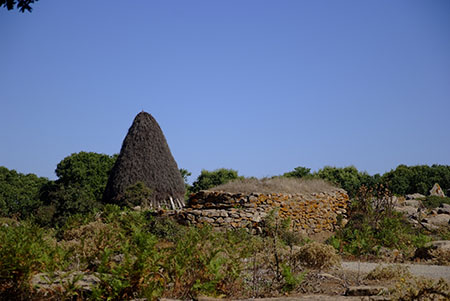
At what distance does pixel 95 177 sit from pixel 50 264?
684 inches

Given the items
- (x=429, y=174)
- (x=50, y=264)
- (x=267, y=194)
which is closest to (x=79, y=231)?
(x=50, y=264)

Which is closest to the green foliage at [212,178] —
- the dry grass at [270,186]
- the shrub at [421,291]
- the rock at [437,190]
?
the dry grass at [270,186]

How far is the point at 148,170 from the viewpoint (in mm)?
18125

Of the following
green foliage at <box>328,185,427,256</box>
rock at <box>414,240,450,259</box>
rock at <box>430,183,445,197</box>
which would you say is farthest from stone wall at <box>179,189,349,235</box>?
rock at <box>430,183,445,197</box>

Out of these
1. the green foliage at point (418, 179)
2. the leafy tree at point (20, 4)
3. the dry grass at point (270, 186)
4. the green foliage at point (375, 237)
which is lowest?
the green foliage at point (375, 237)

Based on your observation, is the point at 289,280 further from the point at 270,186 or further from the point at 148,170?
the point at 148,170

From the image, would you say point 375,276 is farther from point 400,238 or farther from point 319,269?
point 400,238

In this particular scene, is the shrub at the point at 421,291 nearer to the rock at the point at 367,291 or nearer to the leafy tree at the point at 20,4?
the rock at the point at 367,291

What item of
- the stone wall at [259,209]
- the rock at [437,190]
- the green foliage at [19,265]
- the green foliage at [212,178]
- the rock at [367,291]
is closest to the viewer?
the green foliage at [19,265]

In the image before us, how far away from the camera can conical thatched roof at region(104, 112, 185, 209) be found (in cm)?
1791

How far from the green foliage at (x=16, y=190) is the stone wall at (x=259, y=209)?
10194 mm

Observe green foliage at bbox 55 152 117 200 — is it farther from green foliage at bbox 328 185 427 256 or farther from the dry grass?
green foliage at bbox 328 185 427 256

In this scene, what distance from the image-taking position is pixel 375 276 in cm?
599

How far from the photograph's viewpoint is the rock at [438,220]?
15.2 metres
